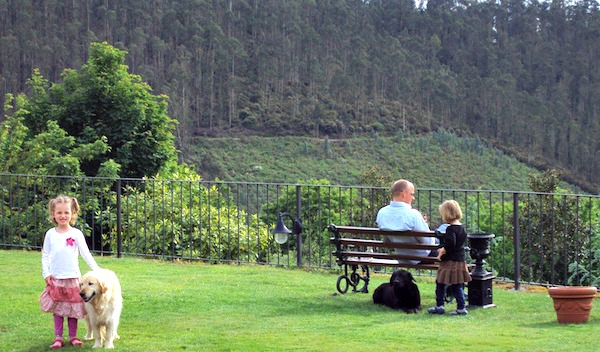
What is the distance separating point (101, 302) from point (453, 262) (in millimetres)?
3500

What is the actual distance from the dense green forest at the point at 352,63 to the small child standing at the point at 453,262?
86.6 meters

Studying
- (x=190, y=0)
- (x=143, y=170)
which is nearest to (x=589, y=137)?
(x=190, y=0)

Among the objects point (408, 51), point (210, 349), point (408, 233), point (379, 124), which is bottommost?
point (210, 349)

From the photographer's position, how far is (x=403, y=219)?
8758 millimetres

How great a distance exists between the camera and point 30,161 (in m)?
20.1

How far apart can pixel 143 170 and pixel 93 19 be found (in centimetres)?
9614

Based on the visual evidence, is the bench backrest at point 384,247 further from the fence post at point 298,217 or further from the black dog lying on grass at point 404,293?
the fence post at point 298,217

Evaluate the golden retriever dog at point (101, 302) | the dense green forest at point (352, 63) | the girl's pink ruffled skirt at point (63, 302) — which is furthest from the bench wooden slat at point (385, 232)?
the dense green forest at point (352, 63)

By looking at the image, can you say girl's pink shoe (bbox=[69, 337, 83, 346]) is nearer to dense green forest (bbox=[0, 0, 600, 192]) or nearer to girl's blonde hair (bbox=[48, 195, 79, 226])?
girl's blonde hair (bbox=[48, 195, 79, 226])

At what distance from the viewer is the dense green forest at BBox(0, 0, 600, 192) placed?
11062 cm

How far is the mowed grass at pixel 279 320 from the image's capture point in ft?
21.5

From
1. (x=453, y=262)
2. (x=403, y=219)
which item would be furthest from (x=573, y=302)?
(x=403, y=219)

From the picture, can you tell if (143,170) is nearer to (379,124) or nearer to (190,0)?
(379,124)

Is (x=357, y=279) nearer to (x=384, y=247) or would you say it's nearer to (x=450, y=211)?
(x=384, y=247)
